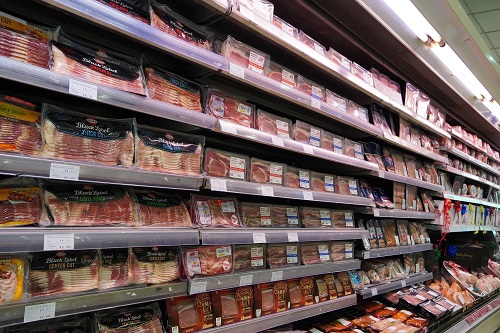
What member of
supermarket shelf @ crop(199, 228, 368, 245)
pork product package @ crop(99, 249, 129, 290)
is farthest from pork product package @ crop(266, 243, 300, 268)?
pork product package @ crop(99, 249, 129, 290)

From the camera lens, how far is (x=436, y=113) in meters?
3.76

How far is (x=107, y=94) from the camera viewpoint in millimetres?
1273

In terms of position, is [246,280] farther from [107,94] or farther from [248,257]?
[107,94]

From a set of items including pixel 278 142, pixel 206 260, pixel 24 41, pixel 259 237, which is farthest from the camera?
pixel 278 142

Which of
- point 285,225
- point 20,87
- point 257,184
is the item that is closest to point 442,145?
point 285,225

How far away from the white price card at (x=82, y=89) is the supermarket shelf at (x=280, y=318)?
119cm

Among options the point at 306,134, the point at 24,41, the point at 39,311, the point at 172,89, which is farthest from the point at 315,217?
the point at 24,41

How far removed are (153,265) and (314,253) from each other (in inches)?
48.3

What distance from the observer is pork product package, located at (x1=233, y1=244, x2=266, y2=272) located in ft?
6.15

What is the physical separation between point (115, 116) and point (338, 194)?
1582 mm

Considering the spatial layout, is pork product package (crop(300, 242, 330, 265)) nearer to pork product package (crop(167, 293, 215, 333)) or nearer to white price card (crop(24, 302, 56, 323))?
pork product package (crop(167, 293, 215, 333))

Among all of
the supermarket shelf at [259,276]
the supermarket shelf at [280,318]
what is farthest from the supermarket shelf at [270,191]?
the supermarket shelf at [280,318]

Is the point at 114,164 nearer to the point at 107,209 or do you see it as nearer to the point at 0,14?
the point at 107,209

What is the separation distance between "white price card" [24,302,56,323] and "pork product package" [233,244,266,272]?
922 millimetres
